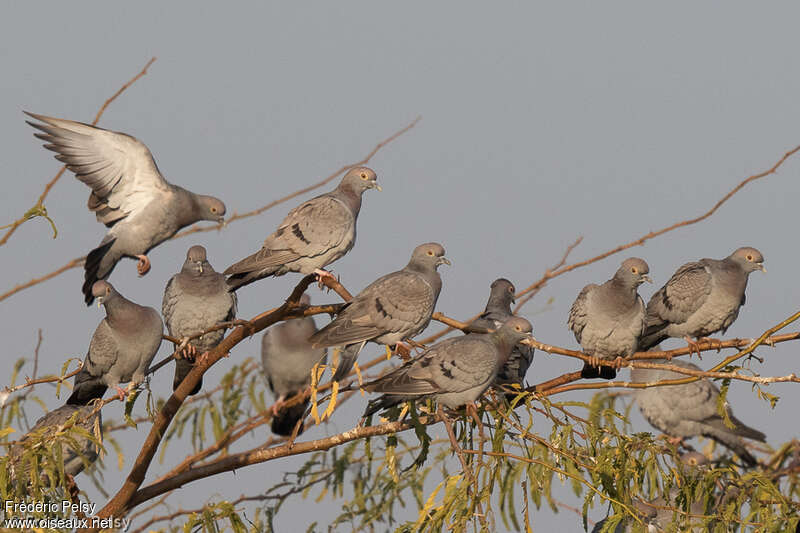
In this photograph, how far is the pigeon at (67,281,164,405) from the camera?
8055mm

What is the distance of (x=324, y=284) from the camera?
7395 millimetres

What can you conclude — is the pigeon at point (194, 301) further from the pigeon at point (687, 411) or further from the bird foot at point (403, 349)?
the pigeon at point (687, 411)

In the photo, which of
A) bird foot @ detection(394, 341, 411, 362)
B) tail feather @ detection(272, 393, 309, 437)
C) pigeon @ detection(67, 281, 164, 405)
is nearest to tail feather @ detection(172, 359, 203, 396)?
pigeon @ detection(67, 281, 164, 405)

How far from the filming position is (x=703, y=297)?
9.36 metres

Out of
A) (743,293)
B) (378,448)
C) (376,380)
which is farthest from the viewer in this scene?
(743,293)

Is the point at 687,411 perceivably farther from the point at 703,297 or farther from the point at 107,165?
the point at 107,165

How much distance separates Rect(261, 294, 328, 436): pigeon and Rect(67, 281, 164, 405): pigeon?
3.04ft

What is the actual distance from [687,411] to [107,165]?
22.1ft

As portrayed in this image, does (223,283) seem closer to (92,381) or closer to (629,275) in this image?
(92,381)

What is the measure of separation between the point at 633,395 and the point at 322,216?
529cm

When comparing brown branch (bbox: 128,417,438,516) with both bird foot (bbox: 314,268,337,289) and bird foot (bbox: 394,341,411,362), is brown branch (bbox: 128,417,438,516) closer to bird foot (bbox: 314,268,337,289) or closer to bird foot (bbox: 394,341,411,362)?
bird foot (bbox: 394,341,411,362)

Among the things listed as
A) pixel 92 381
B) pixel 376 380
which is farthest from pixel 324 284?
pixel 92 381

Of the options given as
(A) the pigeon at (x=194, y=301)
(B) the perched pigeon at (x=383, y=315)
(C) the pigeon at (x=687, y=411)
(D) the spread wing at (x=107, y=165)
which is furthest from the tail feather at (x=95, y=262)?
(C) the pigeon at (x=687, y=411)

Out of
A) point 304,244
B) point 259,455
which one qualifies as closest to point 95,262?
point 304,244
